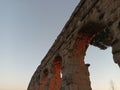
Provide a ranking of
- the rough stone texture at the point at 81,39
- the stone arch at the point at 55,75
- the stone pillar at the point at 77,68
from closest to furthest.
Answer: the rough stone texture at the point at 81,39
the stone pillar at the point at 77,68
the stone arch at the point at 55,75

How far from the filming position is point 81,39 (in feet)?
21.1

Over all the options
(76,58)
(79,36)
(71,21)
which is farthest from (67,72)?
(71,21)

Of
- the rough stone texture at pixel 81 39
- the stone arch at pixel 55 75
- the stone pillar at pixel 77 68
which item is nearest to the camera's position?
the rough stone texture at pixel 81 39

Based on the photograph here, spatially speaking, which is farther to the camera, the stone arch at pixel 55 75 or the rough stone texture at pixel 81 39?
the stone arch at pixel 55 75

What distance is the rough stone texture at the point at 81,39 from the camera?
14.6ft

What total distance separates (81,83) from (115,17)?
2.65 m

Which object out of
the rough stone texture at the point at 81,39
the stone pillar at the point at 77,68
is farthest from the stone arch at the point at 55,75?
the stone pillar at the point at 77,68

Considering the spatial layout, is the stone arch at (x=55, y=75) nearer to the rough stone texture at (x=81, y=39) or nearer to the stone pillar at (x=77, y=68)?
the rough stone texture at (x=81, y=39)

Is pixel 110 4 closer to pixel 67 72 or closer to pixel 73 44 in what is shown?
pixel 73 44

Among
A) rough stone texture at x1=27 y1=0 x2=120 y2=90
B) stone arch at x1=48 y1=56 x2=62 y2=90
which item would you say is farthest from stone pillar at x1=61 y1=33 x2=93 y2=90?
stone arch at x1=48 y1=56 x2=62 y2=90

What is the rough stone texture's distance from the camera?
4.44 meters

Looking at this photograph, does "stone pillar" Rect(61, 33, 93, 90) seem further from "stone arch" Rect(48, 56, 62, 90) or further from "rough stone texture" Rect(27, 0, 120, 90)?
"stone arch" Rect(48, 56, 62, 90)

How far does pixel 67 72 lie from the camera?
21.3 feet

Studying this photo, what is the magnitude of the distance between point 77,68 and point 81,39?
3.12 feet
